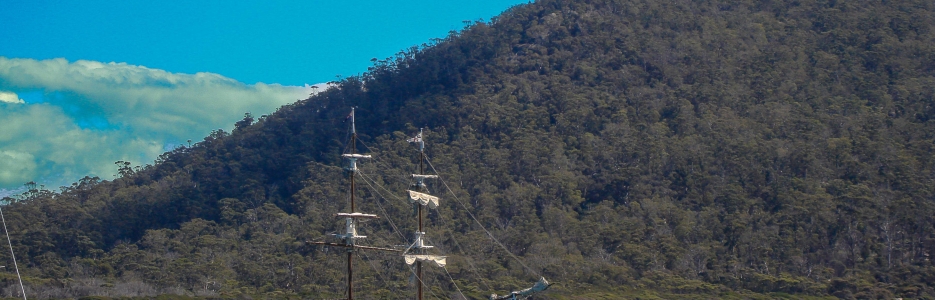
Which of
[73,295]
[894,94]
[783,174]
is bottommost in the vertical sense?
[73,295]

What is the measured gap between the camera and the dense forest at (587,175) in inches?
2630

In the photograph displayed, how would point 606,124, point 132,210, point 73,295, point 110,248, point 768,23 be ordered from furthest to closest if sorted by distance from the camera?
point 768,23 < point 606,124 < point 132,210 < point 110,248 < point 73,295

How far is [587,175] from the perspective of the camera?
8219 cm

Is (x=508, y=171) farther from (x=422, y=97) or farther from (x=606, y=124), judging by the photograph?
(x=422, y=97)

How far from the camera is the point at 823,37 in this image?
99.9 meters

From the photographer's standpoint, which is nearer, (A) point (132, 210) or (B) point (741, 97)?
(A) point (132, 210)

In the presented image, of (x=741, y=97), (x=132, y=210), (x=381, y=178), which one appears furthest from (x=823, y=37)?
(x=132, y=210)

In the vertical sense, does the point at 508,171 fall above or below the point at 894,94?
below

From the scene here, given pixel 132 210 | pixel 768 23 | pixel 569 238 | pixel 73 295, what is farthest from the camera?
pixel 768 23

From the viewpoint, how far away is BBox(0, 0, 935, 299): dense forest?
66.8m

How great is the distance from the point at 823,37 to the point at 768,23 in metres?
6.99

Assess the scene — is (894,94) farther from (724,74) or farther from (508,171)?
(508,171)

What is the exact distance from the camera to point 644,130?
3401 inches

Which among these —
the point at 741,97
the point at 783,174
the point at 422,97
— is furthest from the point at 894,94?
the point at 422,97
